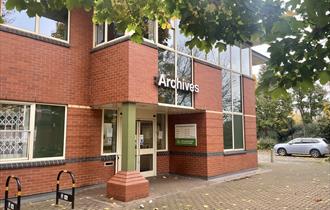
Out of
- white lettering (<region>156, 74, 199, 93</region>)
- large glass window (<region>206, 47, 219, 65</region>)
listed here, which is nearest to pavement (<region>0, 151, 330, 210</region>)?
white lettering (<region>156, 74, 199, 93</region>)

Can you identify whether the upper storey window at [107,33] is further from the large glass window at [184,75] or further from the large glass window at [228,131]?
the large glass window at [228,131]

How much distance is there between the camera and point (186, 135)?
40.8 feet

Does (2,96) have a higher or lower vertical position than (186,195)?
higher

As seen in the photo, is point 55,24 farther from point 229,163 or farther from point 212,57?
point 229,163

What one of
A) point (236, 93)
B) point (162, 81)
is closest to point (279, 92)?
point (162, 81)

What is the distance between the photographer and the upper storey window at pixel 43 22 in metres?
8.44

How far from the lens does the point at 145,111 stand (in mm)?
12203

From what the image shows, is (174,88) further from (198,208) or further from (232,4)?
(232,4)

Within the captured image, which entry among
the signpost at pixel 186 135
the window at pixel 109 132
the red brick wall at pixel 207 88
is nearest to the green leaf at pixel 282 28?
the window at pixel 109 132

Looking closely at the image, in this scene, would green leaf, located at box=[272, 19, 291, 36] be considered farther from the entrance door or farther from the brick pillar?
the entrance door

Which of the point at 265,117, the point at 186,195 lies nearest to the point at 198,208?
the point at 186,195

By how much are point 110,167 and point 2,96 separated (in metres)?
4.04

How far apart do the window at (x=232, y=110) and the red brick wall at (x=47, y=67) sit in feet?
19.4

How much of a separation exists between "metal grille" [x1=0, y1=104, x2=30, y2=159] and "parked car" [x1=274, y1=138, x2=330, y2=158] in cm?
2138
